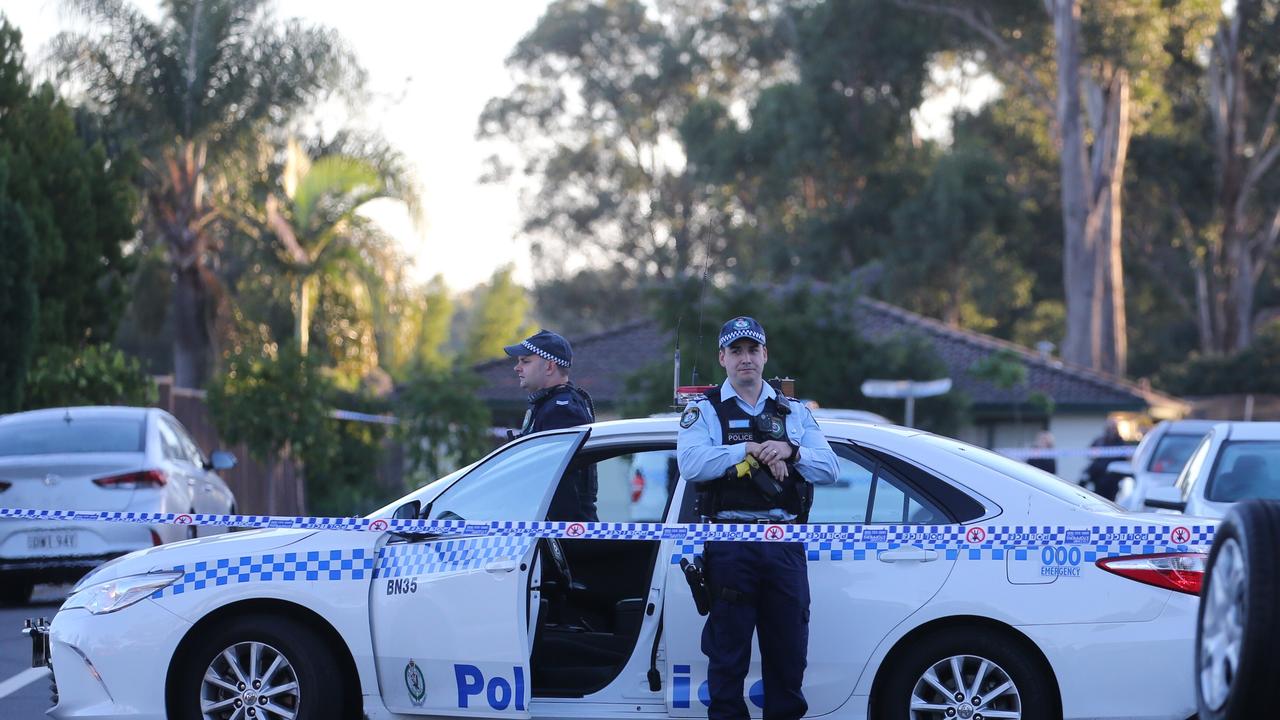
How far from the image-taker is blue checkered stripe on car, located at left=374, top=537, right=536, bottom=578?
240 inches

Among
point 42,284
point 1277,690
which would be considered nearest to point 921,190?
point 42,284

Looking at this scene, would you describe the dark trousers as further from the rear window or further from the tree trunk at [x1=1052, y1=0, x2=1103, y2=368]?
the tree trunk at [x1=1052, y1=0, x2=1103, y2=368]

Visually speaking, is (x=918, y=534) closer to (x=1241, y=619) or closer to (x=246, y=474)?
(x=1241, y=619)

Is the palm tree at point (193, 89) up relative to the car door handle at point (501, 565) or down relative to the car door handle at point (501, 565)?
up

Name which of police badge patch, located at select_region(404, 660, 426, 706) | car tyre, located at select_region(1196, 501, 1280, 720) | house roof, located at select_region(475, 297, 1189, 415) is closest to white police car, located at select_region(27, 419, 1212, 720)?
police badge patch, located at select_region(404, 660, 426, 706)

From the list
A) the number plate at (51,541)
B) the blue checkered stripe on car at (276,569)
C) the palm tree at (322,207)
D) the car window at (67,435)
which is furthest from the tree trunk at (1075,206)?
the blue checkered stripe on car at (276,569)

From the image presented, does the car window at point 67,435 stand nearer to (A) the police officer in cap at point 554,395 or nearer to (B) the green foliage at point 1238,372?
(A) the police officer in cap at point 554,395

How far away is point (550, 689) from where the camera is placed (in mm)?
6164

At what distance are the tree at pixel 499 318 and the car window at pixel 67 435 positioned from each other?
36.7 m

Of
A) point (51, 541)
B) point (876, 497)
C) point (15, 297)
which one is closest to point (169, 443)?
point (51, 541)

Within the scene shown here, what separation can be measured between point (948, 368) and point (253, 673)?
25.1 meters

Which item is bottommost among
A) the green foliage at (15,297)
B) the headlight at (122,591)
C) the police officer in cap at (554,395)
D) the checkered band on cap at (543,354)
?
the headlight at (122,591)

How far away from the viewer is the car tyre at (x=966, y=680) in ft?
19.0

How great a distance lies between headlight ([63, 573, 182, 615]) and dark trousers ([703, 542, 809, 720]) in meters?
2.12
